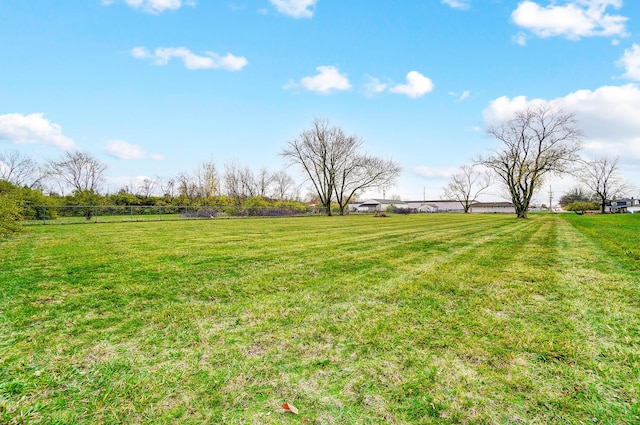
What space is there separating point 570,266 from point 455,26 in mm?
12218

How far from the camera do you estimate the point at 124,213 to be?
896 inches

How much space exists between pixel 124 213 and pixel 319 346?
83.3ft

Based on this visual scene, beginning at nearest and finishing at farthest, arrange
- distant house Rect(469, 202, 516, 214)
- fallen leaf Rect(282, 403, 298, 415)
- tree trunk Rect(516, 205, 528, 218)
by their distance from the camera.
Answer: fallen leaf Rect(282, 403, 298, 415) < tree trunk Rect(516, 205, 528, 218) < distant house Rect(469, 202, 516, 214)

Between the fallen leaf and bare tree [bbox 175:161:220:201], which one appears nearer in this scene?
the fallen leaf

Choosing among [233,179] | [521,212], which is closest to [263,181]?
[233,179]

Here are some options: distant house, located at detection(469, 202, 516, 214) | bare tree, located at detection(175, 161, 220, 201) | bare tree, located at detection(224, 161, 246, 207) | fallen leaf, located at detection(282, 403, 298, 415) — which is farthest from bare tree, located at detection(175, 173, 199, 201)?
distant house, located at detection(469, 202, 516, 214)

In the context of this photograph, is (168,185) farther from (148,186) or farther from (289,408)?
(289,408)

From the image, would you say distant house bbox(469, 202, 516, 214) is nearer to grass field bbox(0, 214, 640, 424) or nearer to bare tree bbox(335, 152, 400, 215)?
bare tree bbox(335, 152, 400, 215)

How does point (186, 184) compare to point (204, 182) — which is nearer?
point (204, 182)

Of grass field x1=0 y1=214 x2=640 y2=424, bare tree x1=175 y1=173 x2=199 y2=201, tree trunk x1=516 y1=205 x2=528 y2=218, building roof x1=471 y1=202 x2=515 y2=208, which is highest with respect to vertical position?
bare tree x1=175 y1=173 x2=199 y2=201

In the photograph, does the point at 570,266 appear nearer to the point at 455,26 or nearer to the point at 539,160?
the point at 455,26

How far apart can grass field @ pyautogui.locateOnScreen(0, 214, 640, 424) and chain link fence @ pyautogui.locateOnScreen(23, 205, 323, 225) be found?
16.9 metres

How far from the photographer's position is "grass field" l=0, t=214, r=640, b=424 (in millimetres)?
1723

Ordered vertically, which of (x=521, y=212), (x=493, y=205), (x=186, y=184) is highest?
(x=186, y=184)
